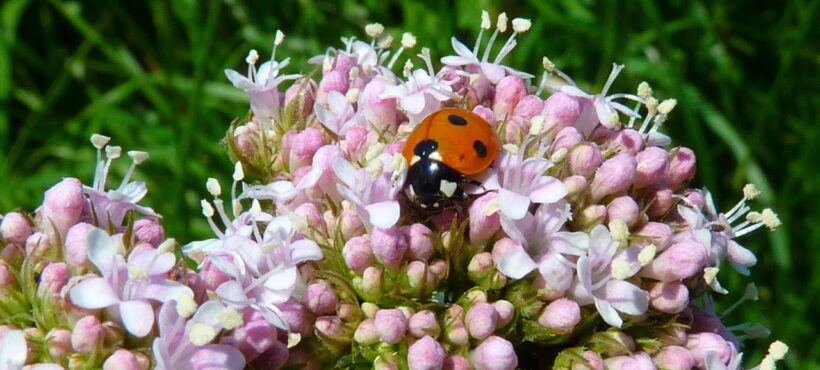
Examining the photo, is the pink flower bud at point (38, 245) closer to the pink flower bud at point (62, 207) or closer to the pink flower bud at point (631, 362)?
the pink flower bud at point (62, 207)

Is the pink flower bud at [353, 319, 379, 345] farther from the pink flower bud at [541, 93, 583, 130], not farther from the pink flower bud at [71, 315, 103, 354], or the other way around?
the pink flower bud at [541, 93, 583, 130]

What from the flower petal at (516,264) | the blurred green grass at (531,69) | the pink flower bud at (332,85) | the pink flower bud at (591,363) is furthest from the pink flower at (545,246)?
the blurred green grass at (531,69)

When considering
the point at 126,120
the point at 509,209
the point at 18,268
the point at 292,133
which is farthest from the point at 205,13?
the point at 509,209

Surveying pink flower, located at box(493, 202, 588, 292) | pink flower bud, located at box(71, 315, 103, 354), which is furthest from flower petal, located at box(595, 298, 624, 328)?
pink flower bud, located at box(71, 315, 103, 354)

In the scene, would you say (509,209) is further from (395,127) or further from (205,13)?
(205,13)

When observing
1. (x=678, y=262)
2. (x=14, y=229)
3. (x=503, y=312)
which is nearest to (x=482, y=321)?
(x=503, y=312)

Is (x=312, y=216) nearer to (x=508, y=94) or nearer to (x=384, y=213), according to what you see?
(x=384, y=213)
